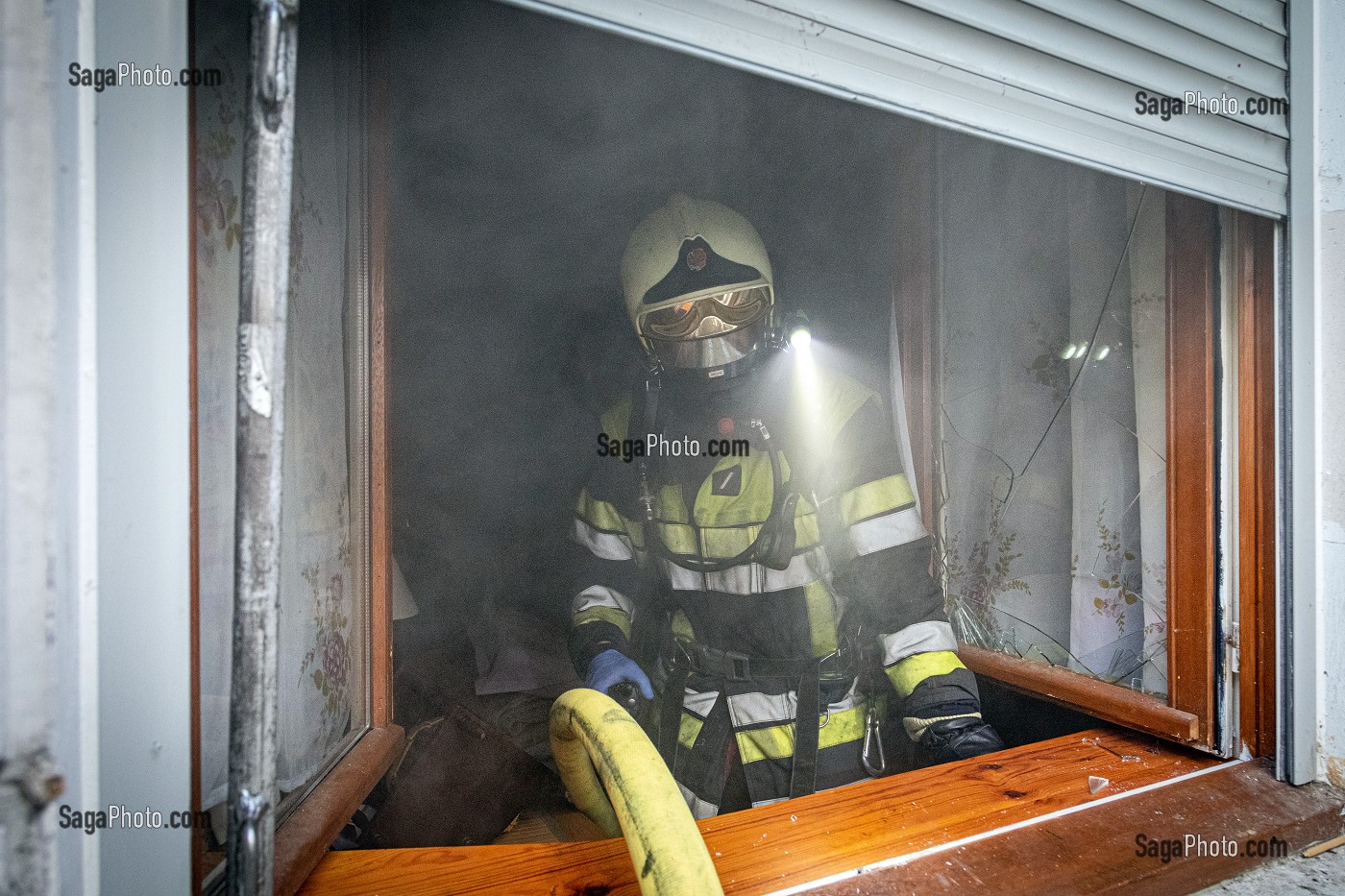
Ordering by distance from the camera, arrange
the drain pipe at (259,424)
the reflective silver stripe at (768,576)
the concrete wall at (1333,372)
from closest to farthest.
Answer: the drain pipe at (259,424)
the concrete wall at (1333,372)
the reflective silver stripe at (768,576)

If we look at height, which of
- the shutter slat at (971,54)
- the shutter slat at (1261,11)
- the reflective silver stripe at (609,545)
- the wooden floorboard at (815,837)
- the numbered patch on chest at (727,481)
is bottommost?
the wooden floorboard at (815,837)

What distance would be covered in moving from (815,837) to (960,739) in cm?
65

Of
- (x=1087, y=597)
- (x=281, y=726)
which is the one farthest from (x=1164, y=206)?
Result: (x=281, y=726)

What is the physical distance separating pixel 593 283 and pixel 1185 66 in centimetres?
209

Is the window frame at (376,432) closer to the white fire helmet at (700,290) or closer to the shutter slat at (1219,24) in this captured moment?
the white fire helmet at (700,290)

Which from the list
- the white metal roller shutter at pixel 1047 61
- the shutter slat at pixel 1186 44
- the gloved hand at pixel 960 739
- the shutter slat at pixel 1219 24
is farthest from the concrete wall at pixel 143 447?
the gloved hand at pixel 960 739

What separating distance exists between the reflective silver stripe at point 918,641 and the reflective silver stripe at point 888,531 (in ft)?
0.69

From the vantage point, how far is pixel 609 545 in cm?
213

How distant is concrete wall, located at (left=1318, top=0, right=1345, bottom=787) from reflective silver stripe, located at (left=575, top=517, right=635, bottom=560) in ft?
5.23

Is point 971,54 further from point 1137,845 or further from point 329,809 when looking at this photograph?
point 329,809

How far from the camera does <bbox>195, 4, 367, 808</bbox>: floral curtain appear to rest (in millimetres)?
762

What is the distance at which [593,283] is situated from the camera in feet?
9.11

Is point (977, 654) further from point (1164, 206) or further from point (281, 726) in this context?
point (281, 726)

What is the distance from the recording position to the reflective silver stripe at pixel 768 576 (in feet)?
6.15
